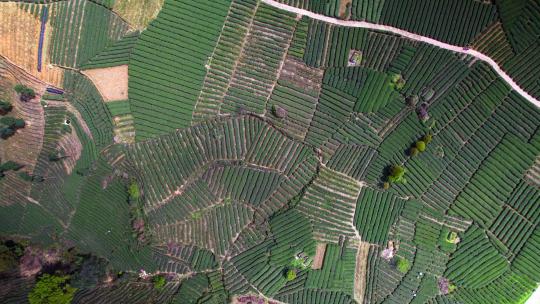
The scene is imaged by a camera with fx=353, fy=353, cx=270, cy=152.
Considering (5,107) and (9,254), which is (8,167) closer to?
(5,107)

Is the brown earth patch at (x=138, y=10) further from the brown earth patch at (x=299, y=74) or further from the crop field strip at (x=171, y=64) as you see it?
the brown earth patch at (x=299, y=74)

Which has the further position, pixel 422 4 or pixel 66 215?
pixel 66 215

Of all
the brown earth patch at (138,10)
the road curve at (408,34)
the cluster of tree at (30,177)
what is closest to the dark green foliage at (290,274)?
the road curve at (408,34)

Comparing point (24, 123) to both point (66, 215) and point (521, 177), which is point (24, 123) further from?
point (521, 177)

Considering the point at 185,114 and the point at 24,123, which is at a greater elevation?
the point at 185,114

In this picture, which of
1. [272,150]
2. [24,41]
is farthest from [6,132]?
[272,150]

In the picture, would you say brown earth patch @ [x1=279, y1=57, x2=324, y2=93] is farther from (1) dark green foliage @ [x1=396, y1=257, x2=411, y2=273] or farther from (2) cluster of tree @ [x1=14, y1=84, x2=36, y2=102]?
(2) cluster of tree @ [x1=14, y1=84, x2=36, y2=102]

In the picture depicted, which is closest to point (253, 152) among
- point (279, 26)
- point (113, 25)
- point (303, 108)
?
point (303, 108)
